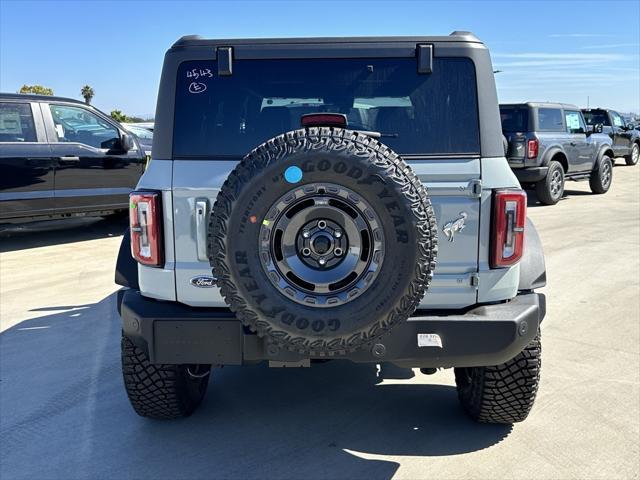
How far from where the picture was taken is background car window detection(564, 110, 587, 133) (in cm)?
1219

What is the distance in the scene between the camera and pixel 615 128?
18.1 metres

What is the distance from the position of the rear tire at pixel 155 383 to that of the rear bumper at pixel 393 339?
0.40 m

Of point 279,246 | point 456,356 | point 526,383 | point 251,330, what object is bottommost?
point 526,383

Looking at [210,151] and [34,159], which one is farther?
[34,159]

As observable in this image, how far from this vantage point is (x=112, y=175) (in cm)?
859

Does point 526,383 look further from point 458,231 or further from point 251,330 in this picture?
point 251,330

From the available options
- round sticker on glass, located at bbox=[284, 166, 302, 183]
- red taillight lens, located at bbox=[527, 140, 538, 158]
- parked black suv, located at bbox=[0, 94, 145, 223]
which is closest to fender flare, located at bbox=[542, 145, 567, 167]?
red taillight lens, located at bbox=[527, 140, 538, 158]

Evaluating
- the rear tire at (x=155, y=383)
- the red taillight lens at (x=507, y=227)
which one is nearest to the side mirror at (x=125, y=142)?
the rear tire at (x=155, y=383)

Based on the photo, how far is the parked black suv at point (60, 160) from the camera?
7.70 meters

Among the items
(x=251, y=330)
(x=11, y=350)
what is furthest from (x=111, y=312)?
(x=251, y=330)

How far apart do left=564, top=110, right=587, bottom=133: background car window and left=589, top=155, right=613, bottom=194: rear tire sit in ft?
3.43

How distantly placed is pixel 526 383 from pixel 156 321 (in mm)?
1838

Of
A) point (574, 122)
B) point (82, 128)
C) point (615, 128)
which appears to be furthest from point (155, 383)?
point (615, 128)

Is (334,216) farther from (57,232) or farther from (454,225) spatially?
(57,232)
